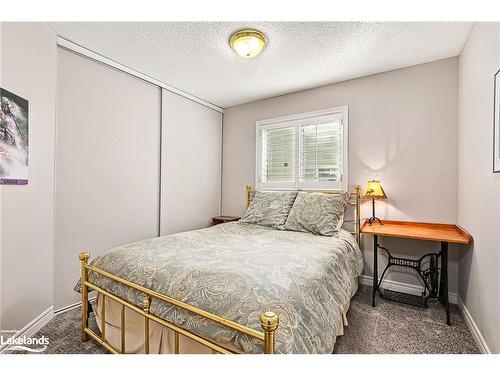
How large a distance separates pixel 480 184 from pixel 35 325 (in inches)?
137

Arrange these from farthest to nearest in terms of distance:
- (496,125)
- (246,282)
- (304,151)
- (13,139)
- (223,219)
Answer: (223,219)
(304,151)
(13,139)
(496,125)
(246,282)

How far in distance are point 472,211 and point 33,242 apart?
345 cm

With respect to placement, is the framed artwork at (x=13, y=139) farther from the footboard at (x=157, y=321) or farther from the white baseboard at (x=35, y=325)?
the white baseboard at (x=35, y=325)

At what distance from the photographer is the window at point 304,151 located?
2.99m

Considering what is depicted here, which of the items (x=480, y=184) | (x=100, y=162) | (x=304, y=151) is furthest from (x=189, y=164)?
(x=480, y=184)

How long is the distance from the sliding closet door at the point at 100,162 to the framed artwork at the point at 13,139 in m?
0.33

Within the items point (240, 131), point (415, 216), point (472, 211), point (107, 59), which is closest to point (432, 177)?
point (415, 216)

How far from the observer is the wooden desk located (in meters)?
2.09

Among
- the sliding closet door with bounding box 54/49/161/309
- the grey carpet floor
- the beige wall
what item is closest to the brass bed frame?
the grey carpet floor

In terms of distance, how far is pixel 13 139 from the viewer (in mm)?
Answer: 1711

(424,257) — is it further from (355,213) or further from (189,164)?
(189,164)

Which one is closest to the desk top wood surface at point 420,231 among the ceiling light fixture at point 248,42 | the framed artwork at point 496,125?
the framed artwork at point 496,125

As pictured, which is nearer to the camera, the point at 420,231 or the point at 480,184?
the point at 480,184
